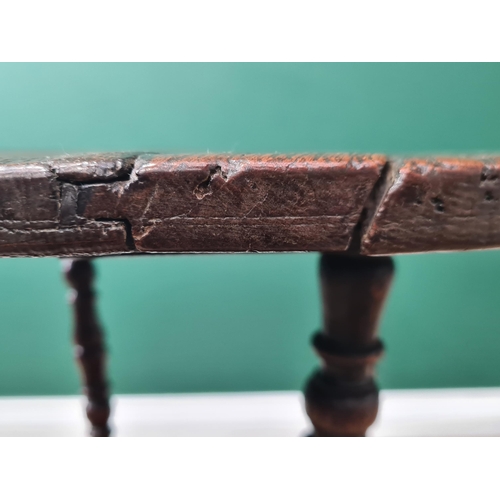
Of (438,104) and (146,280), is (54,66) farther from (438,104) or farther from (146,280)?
(438,104)

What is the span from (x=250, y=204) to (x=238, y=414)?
1.11m

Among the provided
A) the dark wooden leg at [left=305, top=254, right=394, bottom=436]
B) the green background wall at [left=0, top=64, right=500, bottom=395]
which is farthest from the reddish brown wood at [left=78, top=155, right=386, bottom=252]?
the green background wall at [left=0, top=64, right=500, bottom=395]

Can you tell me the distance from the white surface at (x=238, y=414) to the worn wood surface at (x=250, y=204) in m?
0.99

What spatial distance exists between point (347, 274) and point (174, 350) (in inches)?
39.7

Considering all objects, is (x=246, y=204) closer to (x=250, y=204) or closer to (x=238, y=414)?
(x=250, y=204)

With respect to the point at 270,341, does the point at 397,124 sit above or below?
above

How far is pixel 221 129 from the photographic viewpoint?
1305 mm

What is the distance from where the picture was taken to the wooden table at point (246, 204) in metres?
0.36

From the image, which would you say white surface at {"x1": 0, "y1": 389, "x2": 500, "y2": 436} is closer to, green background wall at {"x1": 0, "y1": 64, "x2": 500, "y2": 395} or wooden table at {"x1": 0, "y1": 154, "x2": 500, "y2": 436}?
green background wall at {"x1": 0, "y1": 64, "x2": 500, "y2": 395}

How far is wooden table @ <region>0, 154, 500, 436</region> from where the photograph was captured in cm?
36

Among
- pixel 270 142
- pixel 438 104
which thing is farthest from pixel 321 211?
pixel 438 104

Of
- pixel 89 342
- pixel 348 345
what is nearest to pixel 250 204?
pixel 348 345

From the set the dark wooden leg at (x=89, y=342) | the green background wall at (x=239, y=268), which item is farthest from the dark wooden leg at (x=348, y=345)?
the green background wall at (x=239, y=268)

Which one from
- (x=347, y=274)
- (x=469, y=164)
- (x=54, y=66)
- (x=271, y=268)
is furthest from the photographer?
(x=271, y=268)
